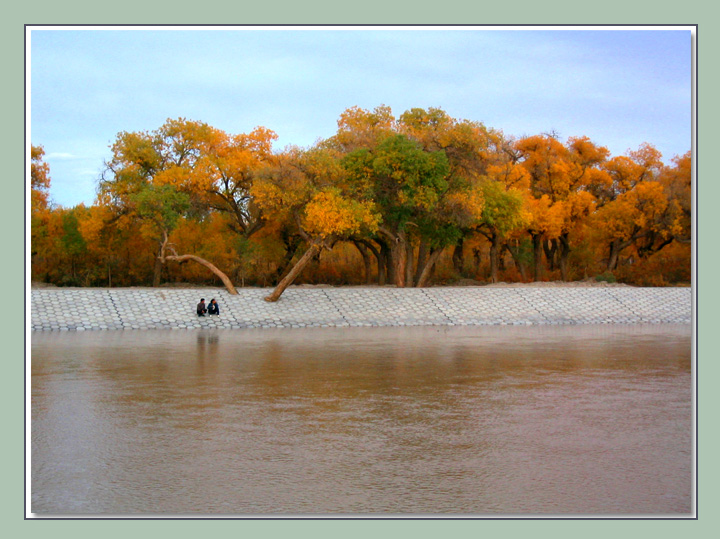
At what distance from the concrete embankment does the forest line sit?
1.62 metres

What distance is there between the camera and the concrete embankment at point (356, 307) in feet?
80.7

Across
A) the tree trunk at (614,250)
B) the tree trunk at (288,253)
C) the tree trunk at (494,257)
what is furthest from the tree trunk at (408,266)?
the tree trunk at (614,250)

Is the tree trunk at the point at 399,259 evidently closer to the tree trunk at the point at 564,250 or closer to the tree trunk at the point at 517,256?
the tree trunk at the point at 517,256

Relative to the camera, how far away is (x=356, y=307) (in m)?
27.9

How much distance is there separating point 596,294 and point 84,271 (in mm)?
23811

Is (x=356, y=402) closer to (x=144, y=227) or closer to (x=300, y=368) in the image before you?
(x=300, y=368)

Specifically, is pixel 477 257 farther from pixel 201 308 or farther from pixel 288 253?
pixel 201 308

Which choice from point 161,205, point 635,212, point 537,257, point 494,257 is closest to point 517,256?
point 537,257

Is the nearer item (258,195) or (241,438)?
(241,438)

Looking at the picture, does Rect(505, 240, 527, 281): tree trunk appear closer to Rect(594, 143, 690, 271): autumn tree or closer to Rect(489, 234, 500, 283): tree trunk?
Rect(489, 234, 500, 283): tree trunk

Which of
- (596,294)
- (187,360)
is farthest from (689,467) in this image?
(596,294)

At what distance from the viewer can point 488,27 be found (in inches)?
237

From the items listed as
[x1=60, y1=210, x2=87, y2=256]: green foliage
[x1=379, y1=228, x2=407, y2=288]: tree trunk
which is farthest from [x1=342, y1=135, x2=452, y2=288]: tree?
[x1=60, y1=210, x2=87, y2=256]: green foliage

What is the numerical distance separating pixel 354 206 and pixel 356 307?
3.84 meters
